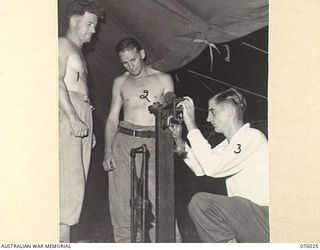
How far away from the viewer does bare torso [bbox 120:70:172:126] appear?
1834 mm

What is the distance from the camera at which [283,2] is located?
1825mm

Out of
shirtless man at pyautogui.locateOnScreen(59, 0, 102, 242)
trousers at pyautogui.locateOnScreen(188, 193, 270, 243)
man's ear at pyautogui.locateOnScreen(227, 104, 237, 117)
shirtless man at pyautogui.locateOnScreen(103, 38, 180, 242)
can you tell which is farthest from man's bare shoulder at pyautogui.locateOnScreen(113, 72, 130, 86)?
trousers at pyautogui.locateOnScreen(188, 193, 270, 243)

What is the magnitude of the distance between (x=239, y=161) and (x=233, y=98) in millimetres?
219

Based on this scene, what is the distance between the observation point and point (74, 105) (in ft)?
5.98

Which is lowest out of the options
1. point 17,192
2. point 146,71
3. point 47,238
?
point 47,238

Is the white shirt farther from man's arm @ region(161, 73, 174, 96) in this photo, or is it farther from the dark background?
man's arm @ region(161, 73, 174, 96)

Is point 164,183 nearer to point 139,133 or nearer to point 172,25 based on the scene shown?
point 139,133

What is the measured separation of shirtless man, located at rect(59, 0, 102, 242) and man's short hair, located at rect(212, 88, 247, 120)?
1.47ft

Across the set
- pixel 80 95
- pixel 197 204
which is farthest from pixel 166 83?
pixel 197 204

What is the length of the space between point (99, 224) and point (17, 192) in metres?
0.30

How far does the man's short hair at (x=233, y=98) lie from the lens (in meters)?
1.84

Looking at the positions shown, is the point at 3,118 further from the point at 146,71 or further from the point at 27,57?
the point at 146,71

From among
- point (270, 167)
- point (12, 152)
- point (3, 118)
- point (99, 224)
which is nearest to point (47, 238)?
point (99, 224)

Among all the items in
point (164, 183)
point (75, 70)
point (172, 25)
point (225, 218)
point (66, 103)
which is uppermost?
point (172, 25)
